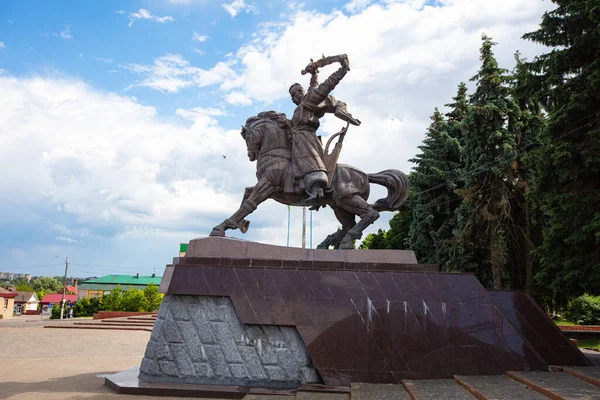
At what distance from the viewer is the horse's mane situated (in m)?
9.10

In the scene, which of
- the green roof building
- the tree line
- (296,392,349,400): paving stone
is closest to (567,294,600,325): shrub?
the tree line

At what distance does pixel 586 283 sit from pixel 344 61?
7403 millimetres

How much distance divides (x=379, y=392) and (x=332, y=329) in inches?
45.6

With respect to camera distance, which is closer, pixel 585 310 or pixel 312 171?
pixel 312 171

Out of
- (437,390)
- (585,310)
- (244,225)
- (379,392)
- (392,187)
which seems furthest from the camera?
(585,310)

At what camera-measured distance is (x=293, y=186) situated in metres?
8.75

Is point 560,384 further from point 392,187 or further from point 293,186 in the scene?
point 293,186

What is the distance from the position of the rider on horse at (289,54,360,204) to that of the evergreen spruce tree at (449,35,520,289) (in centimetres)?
1049

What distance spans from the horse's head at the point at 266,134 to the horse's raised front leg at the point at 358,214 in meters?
1.62

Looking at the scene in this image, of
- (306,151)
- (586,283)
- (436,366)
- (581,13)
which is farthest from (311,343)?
(581,13)

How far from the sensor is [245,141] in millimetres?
9328

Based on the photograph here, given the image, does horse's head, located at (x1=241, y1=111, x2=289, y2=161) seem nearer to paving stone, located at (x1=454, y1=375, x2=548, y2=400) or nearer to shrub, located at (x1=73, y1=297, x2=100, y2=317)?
paving stone, located at (x1=454, y1=375, x2=548, y2=400)

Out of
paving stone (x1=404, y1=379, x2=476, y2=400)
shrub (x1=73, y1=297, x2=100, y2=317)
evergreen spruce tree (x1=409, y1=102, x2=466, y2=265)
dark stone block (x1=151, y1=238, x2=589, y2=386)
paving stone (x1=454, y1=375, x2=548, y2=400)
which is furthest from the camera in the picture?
shrub (x1=73, y1=297, x2=100, y2=317)

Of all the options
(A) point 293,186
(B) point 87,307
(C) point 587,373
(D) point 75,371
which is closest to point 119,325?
(D) point 75,371
